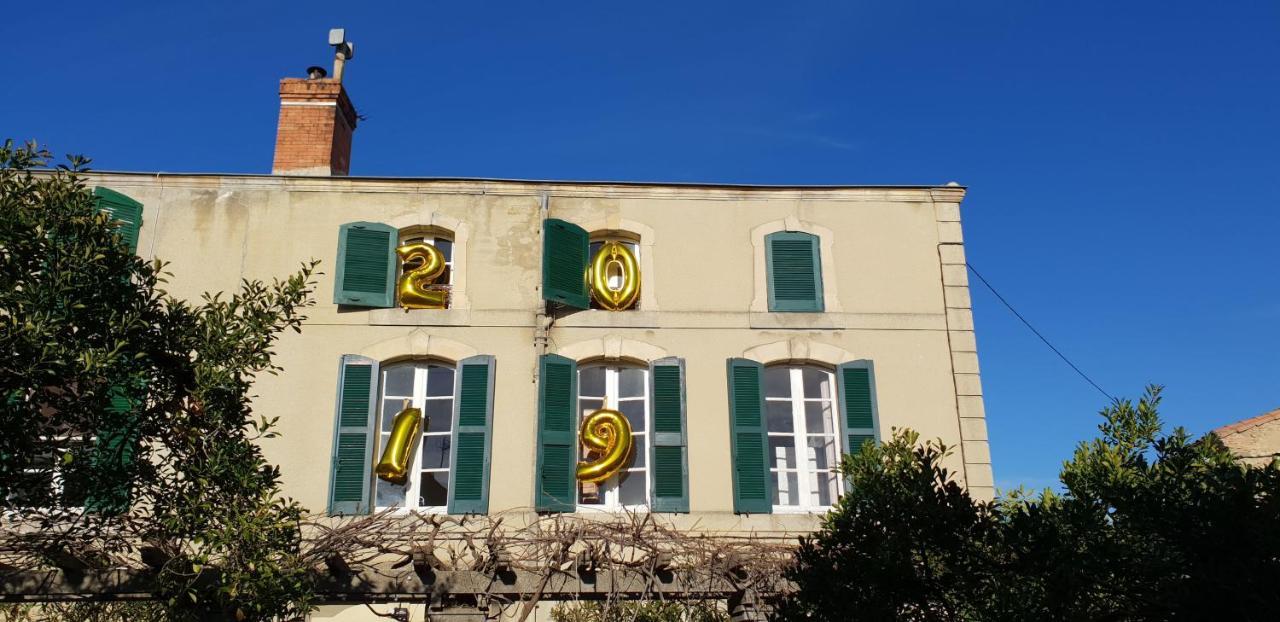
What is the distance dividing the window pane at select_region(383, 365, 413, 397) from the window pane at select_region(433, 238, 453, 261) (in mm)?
1553

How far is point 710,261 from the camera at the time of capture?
12.4 metres

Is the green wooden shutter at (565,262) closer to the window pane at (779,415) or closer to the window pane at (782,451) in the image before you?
the window pane at (779,415)

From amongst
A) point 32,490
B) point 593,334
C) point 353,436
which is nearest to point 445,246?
point 593,334

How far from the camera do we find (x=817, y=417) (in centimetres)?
1193

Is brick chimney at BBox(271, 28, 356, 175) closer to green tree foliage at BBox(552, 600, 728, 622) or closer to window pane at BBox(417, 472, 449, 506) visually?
window pane at BBox(417, 472, 449, 506)

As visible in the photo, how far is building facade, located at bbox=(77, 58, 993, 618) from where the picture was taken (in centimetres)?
1120

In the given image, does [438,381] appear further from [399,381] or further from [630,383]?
[630,383]

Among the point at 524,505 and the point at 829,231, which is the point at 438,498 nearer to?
the point at 524,505

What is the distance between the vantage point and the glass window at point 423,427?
11156 millimetres

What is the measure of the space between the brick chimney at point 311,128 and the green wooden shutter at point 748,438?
6.11 m

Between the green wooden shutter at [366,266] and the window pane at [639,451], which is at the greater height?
the green wooden shutter at [366,266]

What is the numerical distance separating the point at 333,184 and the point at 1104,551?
977cm

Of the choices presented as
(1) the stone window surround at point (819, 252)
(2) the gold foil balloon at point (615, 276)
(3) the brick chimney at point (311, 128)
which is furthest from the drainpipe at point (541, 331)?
(3) the brick chimney at point (311, 128)

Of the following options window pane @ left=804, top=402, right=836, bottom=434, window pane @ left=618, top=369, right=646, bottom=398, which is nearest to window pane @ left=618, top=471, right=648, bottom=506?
Answer: window pane @ left=618, top=369, right=646, bottom=398
